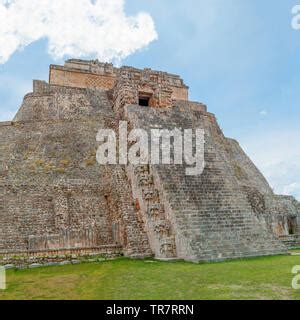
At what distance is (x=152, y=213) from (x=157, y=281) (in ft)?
13.2

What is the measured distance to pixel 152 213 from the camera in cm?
1040

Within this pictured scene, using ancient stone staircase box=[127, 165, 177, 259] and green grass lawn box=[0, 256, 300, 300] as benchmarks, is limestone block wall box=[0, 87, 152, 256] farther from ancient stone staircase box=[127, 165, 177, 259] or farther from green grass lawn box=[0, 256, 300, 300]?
green grass lawn box=[0, 256, 300, 300]

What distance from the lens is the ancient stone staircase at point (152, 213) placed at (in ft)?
31.5

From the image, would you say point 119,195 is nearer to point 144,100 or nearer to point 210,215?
A: point 210,215

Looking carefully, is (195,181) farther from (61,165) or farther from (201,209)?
(61,165)

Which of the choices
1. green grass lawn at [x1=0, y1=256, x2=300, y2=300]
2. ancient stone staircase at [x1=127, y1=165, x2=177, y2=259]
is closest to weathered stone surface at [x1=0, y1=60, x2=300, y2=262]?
ancient stone staircase at [x1=127, y1=165, x2=177, y2=259]

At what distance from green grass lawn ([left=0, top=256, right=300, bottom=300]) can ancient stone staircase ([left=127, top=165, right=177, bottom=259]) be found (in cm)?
82

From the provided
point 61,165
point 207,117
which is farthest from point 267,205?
point 61,165

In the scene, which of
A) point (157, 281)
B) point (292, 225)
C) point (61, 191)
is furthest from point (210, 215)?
point (292, 225)

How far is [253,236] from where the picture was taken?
408 inches

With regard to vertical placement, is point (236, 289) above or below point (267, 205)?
below

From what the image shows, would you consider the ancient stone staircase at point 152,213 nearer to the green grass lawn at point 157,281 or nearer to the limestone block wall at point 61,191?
the limestone block wall at point 61,191

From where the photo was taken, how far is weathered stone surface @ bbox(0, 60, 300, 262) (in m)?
9.95
